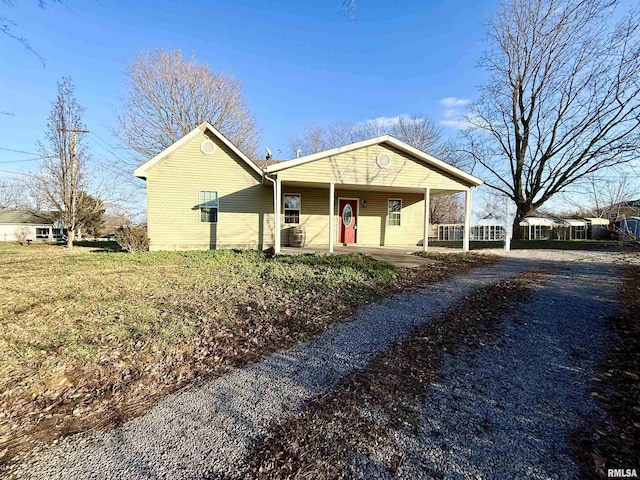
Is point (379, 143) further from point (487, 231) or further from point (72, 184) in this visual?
point (487, 231)

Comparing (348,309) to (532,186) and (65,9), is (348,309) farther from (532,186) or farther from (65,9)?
(532,186)

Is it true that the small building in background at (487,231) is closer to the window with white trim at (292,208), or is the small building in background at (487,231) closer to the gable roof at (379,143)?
the gable roof at (379,143)

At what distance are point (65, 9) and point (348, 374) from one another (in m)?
5.85

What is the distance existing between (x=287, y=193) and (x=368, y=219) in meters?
4.12

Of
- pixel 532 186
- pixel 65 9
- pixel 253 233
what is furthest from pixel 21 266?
pixel 532 186

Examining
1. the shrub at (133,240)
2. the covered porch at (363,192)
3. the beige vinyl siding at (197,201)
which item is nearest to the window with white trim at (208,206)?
the beige vinyl siding at (197,201)

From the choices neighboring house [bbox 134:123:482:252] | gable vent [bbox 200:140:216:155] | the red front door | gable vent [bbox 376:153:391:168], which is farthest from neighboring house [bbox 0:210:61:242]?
gable vent [bbox 376:153:391:168]

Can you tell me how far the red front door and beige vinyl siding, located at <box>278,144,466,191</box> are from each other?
8.87 ft

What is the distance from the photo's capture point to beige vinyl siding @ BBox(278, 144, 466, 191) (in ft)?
34.8

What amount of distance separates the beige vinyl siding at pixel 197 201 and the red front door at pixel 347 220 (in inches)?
128

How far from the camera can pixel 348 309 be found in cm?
522

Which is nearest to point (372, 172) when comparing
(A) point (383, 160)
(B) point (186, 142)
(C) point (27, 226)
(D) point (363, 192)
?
(A) point (383, 160)

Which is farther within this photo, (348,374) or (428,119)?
(428,119)

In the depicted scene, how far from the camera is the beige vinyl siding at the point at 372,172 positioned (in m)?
10.6
